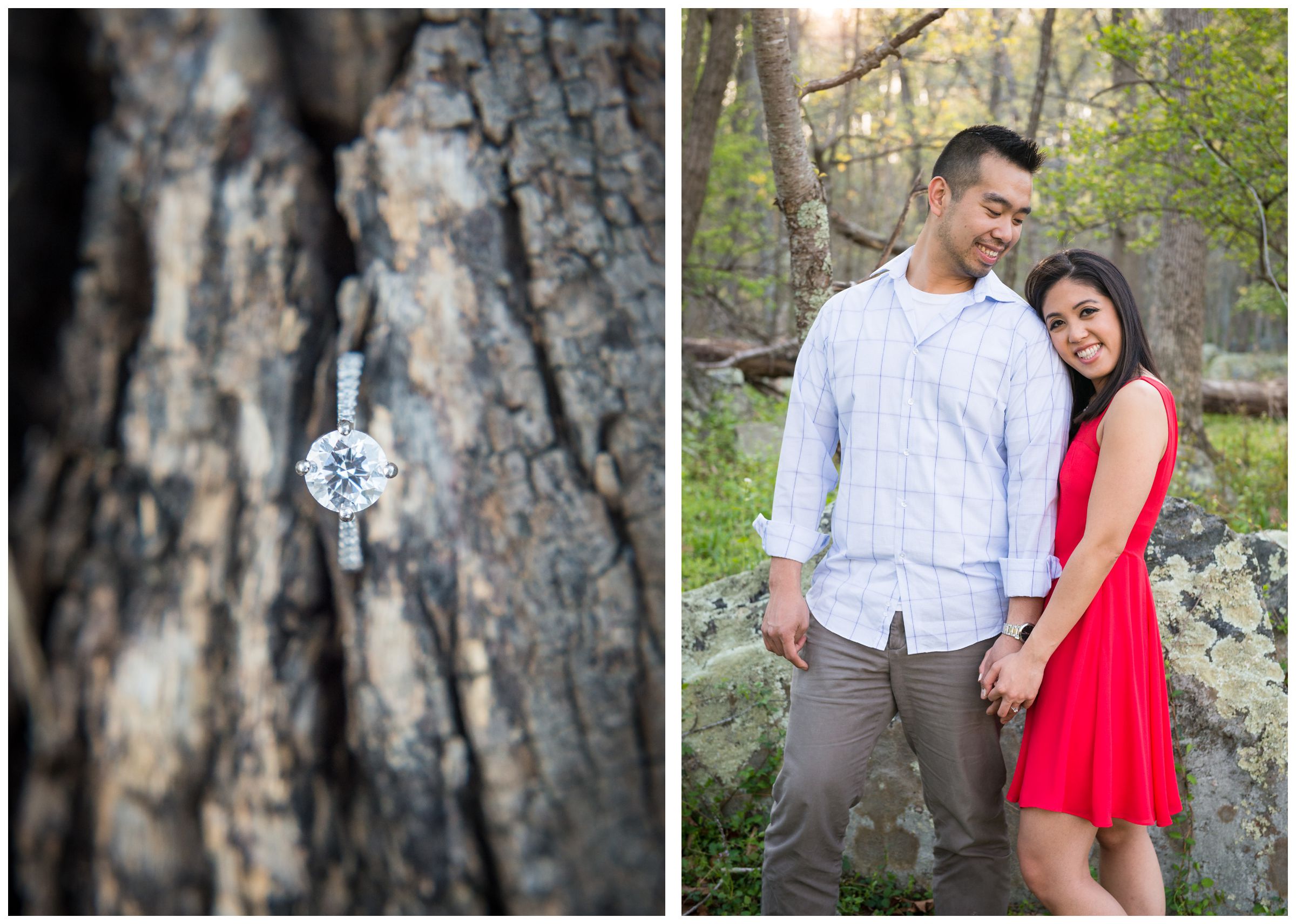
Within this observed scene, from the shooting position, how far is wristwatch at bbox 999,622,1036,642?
1.64m

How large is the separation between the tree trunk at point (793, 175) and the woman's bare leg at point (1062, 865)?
56.7 inches

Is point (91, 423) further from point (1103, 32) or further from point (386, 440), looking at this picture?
point (1103, 32)

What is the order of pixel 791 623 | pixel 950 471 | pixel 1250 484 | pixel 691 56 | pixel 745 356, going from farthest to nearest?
pixel 691 56 → pixel 745 356 → pixel 1250 484 → pixel 791 623 → pixel 950 471

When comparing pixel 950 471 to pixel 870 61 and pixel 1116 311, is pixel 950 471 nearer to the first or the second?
pixel 1116 311

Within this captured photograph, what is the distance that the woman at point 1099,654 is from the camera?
1.60 meters

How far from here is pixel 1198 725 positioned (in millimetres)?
2170

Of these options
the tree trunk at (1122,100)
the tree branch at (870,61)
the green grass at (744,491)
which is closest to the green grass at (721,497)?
the green grass at (744,491)

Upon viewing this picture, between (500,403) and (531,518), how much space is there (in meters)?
0.13

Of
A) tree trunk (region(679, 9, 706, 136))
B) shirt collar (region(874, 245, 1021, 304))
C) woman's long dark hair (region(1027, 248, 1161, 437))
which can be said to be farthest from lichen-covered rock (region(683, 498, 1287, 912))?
tree trunk (region(679, 9, 706, 136))

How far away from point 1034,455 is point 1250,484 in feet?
15.2

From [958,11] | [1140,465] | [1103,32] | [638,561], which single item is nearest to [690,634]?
[1140,465]

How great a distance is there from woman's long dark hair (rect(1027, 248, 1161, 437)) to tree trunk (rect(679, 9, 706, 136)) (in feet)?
13.2

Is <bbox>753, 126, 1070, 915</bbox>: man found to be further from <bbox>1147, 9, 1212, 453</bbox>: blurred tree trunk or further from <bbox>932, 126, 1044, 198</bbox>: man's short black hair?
<bbox>1147, 9, 1212, 453</bbox>: blurred tree trunk

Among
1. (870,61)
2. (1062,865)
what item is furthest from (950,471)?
(870,61)
